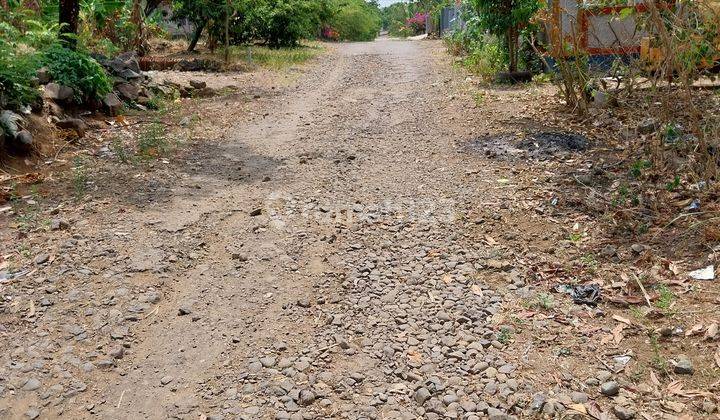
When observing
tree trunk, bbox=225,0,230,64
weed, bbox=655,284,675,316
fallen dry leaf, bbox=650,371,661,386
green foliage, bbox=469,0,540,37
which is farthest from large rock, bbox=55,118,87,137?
tree trunk, bbox=225,0,230,64

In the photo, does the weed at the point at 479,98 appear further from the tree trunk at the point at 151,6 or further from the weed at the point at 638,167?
the tree trunk at the point at 151,6

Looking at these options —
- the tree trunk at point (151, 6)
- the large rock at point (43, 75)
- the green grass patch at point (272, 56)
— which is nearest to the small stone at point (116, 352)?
the large rock at point (43, 75)

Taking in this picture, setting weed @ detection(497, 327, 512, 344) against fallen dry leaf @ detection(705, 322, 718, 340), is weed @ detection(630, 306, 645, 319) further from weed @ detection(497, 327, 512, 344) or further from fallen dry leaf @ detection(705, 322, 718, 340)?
weed @ detection(497, 327, 512, 344)

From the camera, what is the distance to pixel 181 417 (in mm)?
2736

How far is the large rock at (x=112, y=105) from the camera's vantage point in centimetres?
805

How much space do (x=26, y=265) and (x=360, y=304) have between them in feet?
7.02

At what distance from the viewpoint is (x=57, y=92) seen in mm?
7305

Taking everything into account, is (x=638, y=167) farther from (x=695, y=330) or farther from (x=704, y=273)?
(x=695, y=330)

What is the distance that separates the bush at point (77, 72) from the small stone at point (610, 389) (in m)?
6.66

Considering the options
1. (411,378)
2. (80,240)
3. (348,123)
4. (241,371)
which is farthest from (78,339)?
(348,123)

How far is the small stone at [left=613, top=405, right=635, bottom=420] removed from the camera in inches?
104

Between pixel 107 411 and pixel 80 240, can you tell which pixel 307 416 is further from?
pixel 80 240

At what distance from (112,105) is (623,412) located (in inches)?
278

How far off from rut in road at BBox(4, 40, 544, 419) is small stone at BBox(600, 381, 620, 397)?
303mm
